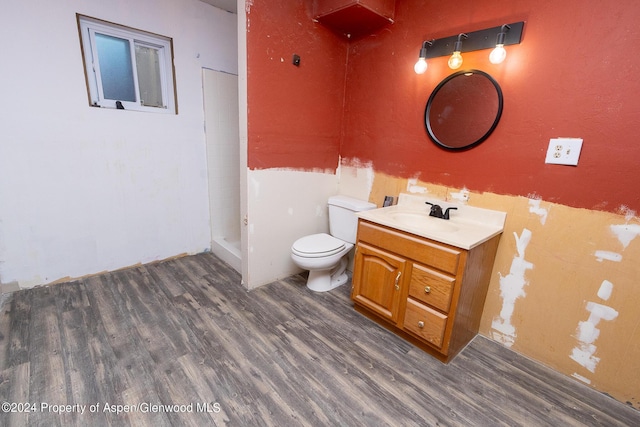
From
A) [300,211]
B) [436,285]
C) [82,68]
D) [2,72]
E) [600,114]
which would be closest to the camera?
[600,114]

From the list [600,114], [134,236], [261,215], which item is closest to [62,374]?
[134,236]

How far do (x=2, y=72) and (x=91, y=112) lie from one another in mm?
448

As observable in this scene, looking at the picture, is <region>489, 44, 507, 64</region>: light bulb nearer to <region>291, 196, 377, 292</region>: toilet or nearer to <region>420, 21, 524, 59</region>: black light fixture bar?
<region>420, 21, 524, 59</region>: black light fixture bar

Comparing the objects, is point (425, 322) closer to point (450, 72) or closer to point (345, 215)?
point (345, 215)

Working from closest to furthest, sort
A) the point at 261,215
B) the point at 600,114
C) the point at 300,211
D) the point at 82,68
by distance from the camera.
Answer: the point at 600,114, the point at 82,68, the point at 261,215, the point at 300,211

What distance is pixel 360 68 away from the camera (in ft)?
7.59

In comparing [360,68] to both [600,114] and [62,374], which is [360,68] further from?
[62,374]

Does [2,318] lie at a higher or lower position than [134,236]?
lower

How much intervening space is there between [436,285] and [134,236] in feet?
7.93

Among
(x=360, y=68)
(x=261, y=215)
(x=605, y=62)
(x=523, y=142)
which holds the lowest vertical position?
(x=261, y=215)

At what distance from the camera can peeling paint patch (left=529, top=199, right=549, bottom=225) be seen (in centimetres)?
153

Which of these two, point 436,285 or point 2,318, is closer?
Result: point 436,285

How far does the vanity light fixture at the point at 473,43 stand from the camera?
1.50m

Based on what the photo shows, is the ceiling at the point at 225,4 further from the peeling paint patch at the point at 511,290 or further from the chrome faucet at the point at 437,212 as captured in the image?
the peeling paint patch at the point at 511,290
